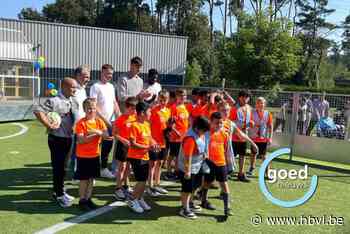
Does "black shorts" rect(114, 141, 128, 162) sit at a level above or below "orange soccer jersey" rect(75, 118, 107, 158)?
below

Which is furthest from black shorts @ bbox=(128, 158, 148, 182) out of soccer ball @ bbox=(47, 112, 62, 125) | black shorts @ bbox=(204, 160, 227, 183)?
soccer ball @ bbox=(47, 112, 62, 125)

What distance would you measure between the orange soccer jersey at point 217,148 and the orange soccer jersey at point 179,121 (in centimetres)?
142

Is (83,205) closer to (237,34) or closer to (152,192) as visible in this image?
(152,192)

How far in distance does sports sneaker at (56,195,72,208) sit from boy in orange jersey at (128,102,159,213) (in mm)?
889

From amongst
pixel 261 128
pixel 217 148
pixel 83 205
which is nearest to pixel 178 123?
pixel 217 148

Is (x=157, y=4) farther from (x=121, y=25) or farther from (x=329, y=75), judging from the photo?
(x=329, y=75)

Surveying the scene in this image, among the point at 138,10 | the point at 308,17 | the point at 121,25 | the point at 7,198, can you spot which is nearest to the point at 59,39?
the point at 7,198

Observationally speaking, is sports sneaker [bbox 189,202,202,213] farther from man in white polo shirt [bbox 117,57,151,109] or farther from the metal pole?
the metal pole

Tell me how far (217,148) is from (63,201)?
2359 millimetres

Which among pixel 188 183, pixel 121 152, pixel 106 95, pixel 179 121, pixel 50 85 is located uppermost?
pixel 106 95

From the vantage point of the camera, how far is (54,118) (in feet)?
17.9

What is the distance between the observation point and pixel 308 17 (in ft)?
206

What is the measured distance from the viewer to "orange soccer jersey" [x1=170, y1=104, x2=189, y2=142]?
7203mm

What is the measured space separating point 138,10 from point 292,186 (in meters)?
56.2
